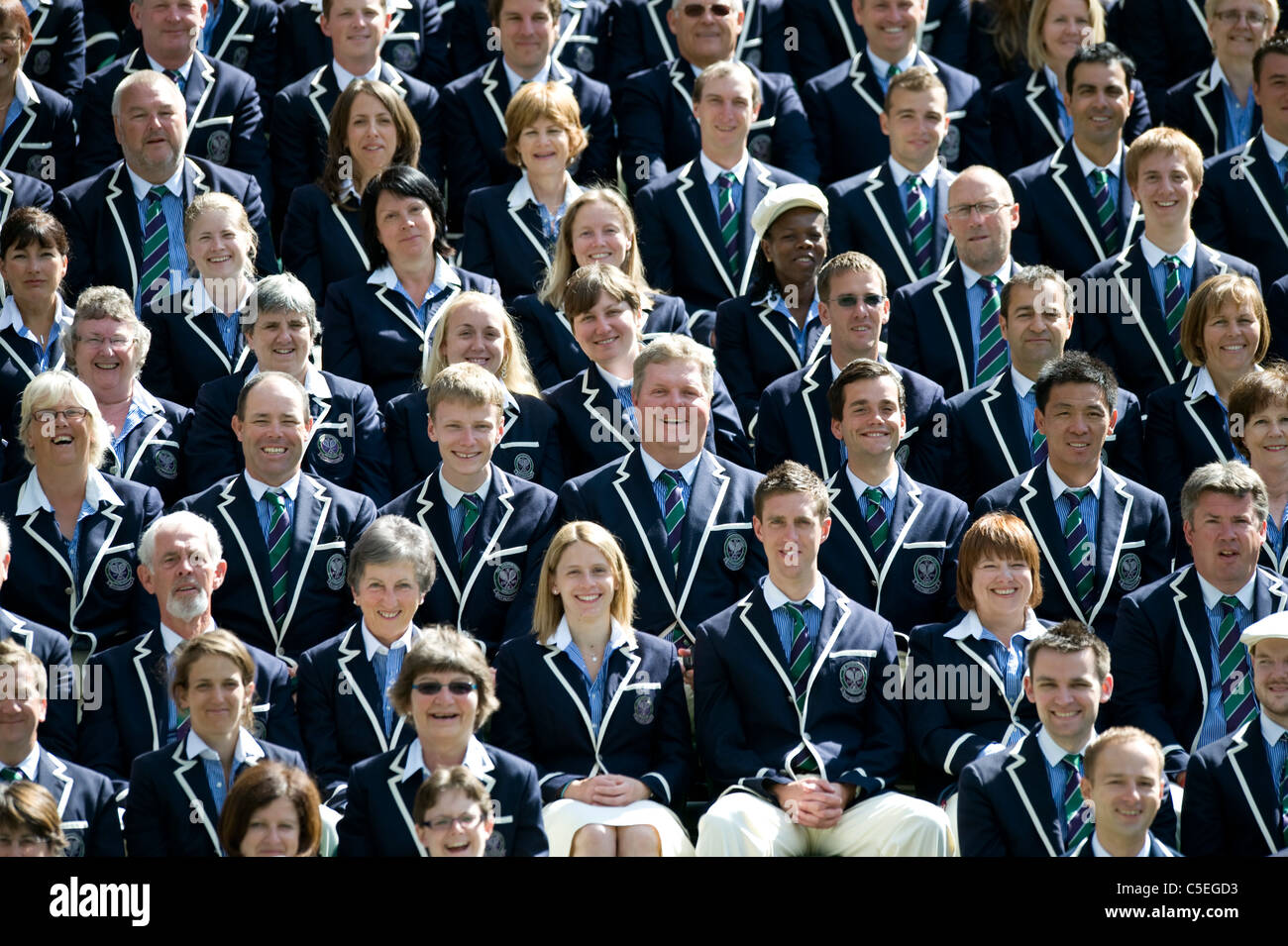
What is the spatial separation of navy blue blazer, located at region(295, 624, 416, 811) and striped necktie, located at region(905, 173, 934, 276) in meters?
3.02

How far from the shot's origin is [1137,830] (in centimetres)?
557

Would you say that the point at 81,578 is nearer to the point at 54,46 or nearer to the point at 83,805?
the point at 83,805

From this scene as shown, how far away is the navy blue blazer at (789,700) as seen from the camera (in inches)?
244

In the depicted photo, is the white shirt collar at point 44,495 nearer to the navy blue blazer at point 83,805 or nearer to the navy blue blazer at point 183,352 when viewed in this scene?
the navy blue blazer at point 183,352

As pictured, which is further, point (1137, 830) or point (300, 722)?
point (300, 722)

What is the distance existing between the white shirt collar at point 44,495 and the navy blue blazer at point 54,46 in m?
2.80

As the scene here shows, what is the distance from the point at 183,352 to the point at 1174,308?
144 inches

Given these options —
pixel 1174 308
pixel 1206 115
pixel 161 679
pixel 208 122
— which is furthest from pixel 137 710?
pixel 1206 115

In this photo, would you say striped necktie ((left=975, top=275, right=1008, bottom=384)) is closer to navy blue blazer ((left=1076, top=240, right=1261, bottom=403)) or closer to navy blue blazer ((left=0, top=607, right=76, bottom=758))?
navy blue blazer ((left=1076, top=240, right=1261, bottom=403))

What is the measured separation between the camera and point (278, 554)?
666 centimetres

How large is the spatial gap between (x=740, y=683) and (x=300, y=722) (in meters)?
1.32

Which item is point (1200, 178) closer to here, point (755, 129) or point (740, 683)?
point (755, 129)

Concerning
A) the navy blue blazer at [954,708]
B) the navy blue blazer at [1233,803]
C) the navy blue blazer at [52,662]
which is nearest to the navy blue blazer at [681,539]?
the navy blue blazer at [954,708]

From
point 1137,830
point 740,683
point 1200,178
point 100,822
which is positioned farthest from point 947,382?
point 100,822
